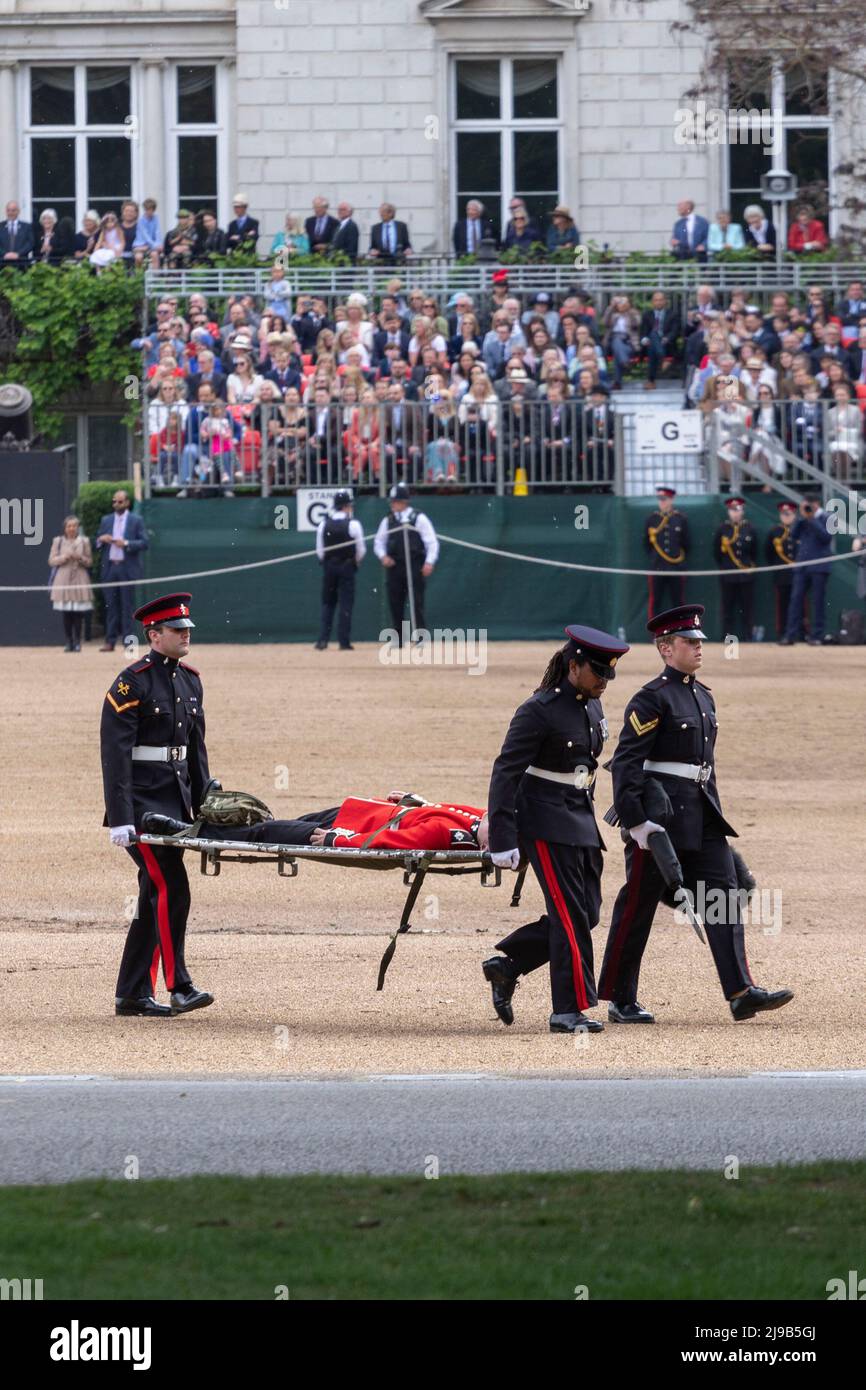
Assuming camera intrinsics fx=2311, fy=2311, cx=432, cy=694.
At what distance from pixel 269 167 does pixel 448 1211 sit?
33.6m

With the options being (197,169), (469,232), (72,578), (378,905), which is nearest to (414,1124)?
(378,905)

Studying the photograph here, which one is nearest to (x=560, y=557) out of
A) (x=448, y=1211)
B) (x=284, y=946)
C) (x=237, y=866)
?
(x=237, y=866)

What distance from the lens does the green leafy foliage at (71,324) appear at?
115 feet

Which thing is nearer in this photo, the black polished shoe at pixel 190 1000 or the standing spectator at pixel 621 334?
the black polished shoe at pixel 190 1000

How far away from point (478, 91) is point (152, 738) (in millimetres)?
30488

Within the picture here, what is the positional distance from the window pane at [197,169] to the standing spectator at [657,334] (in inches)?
421

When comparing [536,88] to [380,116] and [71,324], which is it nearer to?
[380,116]

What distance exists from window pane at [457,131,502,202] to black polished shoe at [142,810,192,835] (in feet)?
97.4

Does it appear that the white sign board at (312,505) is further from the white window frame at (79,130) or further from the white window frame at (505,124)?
the white window frame at (79,130)

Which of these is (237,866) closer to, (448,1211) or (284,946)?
(284,946)

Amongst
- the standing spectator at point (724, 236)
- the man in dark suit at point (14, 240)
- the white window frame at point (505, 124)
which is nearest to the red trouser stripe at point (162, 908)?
the standing spectator at point (724, 236)

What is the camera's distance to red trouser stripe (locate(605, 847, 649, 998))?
10.3 metres

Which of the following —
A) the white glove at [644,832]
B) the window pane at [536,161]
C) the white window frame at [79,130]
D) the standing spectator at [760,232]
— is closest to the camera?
the white glove at [644,832]

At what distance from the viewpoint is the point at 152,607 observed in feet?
35.5
